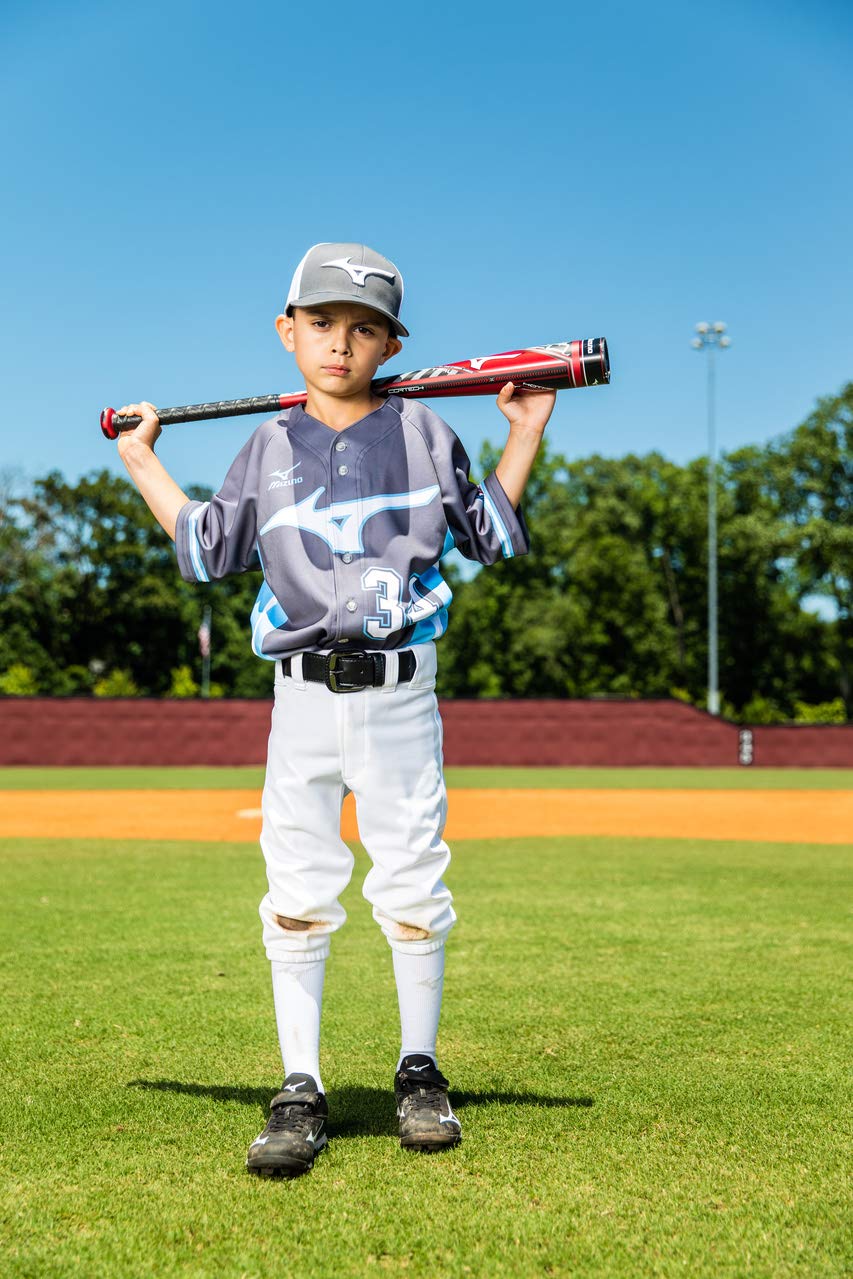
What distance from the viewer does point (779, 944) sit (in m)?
5.52

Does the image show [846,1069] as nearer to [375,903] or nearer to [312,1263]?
[375,903]

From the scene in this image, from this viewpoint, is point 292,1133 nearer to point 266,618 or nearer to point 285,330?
point 266,618

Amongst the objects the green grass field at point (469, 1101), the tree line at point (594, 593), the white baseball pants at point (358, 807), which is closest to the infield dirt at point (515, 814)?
the green grass field at point (469, 1101)

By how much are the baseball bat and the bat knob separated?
181 mm

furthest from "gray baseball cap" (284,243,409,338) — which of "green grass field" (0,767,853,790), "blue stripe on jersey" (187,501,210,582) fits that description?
"green grass field" (0,767,853,790)

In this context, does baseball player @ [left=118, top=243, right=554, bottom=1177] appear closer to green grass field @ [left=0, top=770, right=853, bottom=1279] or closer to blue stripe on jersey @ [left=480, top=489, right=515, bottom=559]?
blue stripe on jersey @ [left=480, top=489, right=515, bottom=559]

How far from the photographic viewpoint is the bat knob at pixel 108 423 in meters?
3.32

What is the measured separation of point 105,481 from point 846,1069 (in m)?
62.7

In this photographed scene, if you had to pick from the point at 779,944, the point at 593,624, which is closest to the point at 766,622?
the point at 593,624

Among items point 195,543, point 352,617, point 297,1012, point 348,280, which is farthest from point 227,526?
point 297,1012

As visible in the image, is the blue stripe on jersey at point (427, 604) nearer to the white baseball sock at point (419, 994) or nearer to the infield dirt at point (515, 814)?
the white baseball sock at point (419, 994)

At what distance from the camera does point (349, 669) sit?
287cm

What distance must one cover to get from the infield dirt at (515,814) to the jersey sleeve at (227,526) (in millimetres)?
7294

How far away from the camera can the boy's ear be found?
10.5 ft
